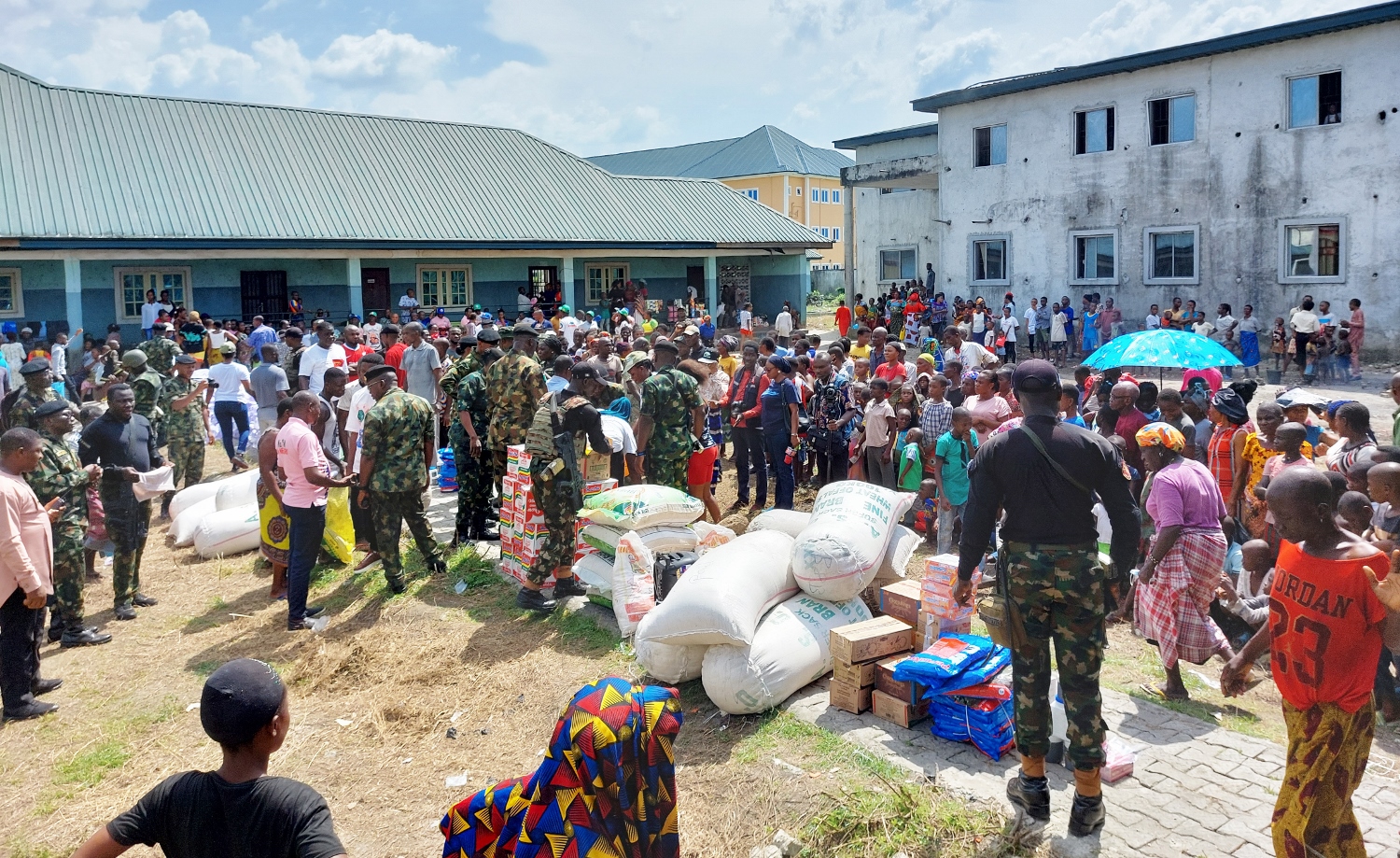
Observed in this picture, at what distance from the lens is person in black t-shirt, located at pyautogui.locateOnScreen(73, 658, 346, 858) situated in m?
2.60

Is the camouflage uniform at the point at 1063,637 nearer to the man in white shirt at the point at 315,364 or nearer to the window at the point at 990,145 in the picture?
the man in white shirt at the point at 315,364

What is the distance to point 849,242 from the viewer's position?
28.9 meters

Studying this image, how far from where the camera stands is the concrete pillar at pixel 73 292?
19938mm

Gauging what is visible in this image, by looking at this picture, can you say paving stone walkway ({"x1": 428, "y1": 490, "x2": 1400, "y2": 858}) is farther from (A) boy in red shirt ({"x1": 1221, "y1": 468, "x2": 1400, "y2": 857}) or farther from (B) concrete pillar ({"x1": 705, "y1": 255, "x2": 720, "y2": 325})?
(B) concrete pillar ({"x1": 705, "y1": 255, "x2": 720, "y2": 325})

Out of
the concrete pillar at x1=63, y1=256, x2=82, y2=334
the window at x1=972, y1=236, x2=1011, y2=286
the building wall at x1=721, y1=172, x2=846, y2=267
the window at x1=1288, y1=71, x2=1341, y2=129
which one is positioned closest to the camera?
the concrete pillar at x1=63, y1=256, x2=82, y2=334

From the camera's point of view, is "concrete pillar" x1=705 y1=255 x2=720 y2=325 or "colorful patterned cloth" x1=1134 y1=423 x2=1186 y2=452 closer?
"colorful patterned cloth" x1=1134 y1=423 x2=1186 y2=452

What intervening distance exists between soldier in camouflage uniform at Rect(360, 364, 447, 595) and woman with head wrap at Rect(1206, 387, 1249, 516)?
5965 millimetres

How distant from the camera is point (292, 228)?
22.2 meters

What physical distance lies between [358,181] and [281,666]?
65.8 ft

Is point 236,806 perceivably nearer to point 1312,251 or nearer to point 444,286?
point 1312,251

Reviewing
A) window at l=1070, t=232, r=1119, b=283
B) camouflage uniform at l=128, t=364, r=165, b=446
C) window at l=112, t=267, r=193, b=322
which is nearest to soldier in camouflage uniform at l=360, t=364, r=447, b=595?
camouflage uniform at l=128, t=364, r=165, b=446

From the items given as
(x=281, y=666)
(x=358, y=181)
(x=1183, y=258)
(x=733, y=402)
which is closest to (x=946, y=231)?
(x=1183, y=258)

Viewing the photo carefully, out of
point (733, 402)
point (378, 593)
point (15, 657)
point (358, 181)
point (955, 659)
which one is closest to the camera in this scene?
point (955, 659)

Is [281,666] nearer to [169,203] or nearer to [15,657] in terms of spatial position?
[15,657]
